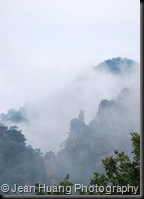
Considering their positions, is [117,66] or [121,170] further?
[117,66]

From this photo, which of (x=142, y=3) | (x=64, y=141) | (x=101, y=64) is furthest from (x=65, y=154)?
(x=142, y=3)

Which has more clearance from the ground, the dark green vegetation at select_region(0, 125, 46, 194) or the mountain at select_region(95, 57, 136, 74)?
the mountain at select_region(95, 57, 136, 74)

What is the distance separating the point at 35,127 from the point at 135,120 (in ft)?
53.1

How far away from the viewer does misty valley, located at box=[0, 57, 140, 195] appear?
3731 centimetres

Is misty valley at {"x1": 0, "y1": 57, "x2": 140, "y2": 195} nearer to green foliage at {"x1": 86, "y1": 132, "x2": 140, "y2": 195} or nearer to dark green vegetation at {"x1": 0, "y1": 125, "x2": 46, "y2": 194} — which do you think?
dark green vegetation at {"x1": 0, "y1": 125, "x2": 46, "y2": 194}

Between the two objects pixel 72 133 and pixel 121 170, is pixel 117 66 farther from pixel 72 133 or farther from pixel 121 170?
pixel 121 170

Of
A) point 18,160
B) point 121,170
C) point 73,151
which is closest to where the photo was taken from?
point 121,170

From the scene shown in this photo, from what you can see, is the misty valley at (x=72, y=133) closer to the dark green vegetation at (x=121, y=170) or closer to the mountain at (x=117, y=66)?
the mountain at (x=117, y=66)

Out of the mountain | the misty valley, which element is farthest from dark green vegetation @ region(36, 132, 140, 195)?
the mountain

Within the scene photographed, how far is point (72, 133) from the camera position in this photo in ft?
145

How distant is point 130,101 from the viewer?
46469 mm

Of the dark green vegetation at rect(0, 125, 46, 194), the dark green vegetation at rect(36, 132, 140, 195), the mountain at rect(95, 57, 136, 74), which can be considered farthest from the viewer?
the mountain at rect(95, 57, 136, 74)

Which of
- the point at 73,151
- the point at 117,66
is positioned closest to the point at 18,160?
the point at 73,151

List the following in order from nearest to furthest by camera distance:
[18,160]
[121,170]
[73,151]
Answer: [121,170]
[18,160]
[73,151]
